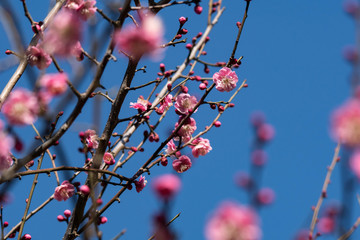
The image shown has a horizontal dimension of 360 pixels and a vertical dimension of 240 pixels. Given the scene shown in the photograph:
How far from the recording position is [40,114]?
7.59 feet

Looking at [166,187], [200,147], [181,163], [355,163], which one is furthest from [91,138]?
[355,163]

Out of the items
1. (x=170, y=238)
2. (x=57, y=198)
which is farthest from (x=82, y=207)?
(x=170, y=238)

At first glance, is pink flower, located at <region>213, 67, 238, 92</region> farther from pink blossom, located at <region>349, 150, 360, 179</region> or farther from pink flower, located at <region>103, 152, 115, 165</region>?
pink blossom, located at <region>349, 150, 360, 179</region>

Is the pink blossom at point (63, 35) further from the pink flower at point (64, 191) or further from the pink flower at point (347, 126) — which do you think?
the pink flower at point (347, 126)

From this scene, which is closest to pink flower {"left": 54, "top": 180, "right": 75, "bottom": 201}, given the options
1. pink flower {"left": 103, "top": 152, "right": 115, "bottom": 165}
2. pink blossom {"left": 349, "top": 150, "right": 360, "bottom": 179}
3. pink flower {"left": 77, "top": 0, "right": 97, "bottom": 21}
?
pink flower {"left": 103, "top": 152, "right": 115, "bottom": 165}

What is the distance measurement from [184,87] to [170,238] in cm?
190

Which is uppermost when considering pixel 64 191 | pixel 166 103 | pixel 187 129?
pixel 166 103

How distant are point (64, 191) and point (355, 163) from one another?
2.20 metres

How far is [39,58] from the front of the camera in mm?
Answer: 2891

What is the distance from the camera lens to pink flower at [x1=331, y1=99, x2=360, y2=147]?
1.71 m

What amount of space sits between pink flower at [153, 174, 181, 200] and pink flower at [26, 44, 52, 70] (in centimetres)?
169

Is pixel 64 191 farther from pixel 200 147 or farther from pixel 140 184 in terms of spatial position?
pixel 200 147

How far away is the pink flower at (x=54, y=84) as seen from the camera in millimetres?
2287

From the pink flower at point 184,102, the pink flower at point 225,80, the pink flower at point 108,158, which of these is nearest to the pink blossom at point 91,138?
the pink flower at point 108,158
